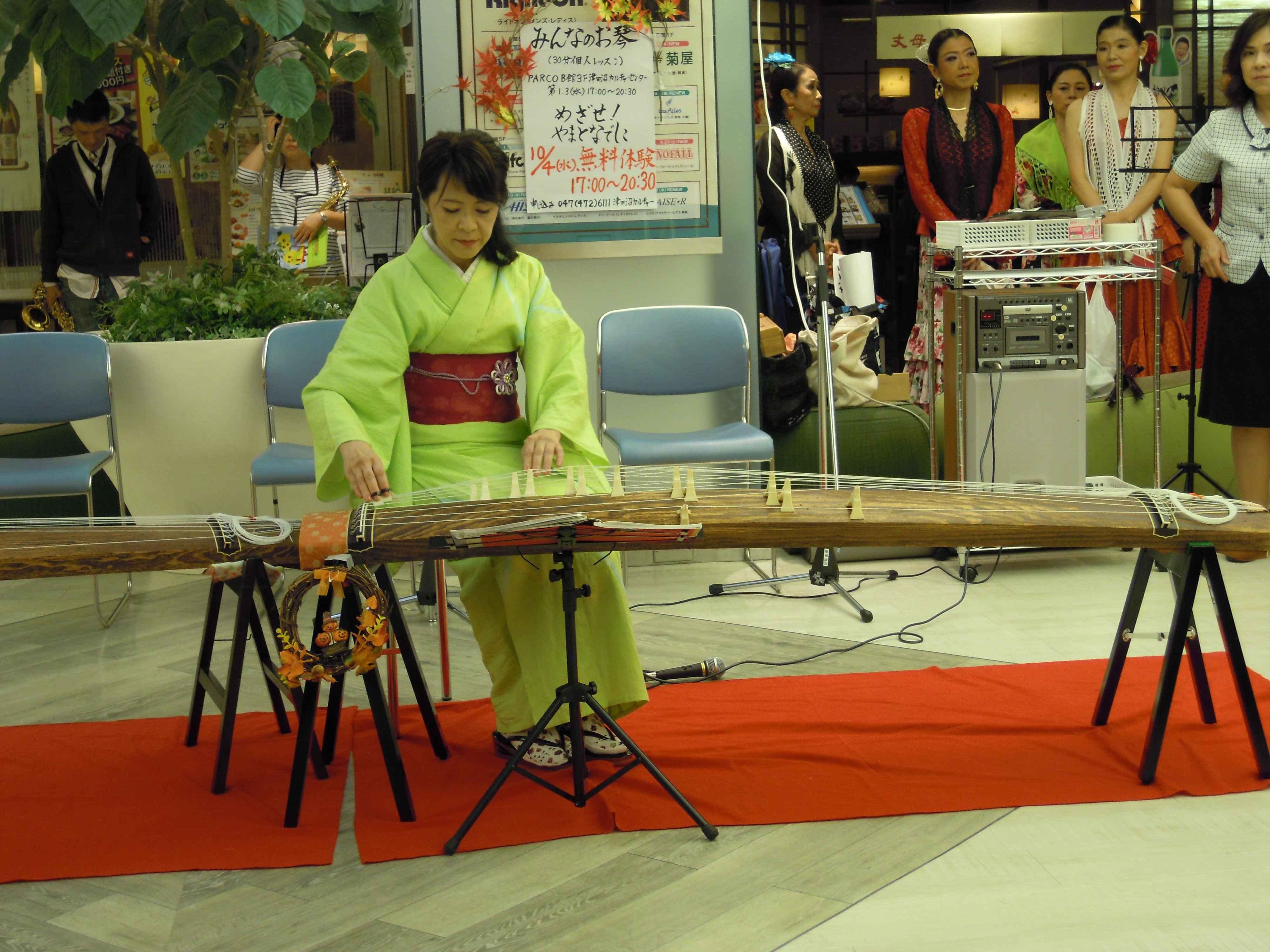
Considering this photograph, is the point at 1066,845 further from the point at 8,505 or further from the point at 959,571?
the point at 8,505

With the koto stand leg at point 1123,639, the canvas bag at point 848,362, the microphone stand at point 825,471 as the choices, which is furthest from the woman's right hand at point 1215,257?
the koto stand leg at point 1123,639

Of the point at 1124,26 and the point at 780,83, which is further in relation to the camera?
the point at 780,83

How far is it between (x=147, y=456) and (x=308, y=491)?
0.49m

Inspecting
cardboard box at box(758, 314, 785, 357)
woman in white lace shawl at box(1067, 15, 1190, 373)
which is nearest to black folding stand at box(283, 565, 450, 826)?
cardboard box at box(758, 314, 785, 357)

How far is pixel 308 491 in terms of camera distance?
13.8ft

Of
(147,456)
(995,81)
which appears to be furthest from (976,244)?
(995,81)

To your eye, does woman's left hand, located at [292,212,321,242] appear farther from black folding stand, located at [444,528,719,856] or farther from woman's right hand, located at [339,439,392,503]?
black folding stand, located at [444,528,719,856]

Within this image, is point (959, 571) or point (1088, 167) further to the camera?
point (1088, 167)

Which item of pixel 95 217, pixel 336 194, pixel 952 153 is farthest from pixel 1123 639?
pixel 95 217

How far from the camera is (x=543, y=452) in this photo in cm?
253

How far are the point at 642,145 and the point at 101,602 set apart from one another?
2120 mm

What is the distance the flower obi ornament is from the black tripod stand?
2.33 m

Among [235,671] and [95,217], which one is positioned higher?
[95,217]

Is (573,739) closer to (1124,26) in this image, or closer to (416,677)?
(416,677)
